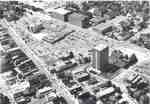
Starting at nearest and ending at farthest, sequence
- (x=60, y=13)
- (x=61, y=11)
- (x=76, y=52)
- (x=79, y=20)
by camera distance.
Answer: (x=76, y=52), (x=79, y=20), (x=60, y=13), (x=61, y=11)

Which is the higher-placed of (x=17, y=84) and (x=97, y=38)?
(x=97, y=38)

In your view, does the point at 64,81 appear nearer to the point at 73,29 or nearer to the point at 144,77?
the point at 144,77

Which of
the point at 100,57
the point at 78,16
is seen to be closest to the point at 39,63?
the point at 100,57

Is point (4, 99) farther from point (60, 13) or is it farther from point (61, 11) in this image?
point (61, 11)

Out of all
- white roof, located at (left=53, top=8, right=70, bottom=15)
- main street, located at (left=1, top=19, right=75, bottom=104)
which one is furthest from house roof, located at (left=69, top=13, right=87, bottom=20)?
main street, located at (left=1, top=19, right=75, bottom=104)

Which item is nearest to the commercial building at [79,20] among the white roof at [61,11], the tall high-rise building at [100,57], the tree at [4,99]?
the white roof at [61,11]

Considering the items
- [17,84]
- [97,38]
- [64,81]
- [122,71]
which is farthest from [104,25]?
[17,84]

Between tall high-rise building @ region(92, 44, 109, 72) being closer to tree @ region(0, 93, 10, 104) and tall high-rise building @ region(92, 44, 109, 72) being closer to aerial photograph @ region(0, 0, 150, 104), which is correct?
aerial photograph @ region(0, 0, 150, 104)
